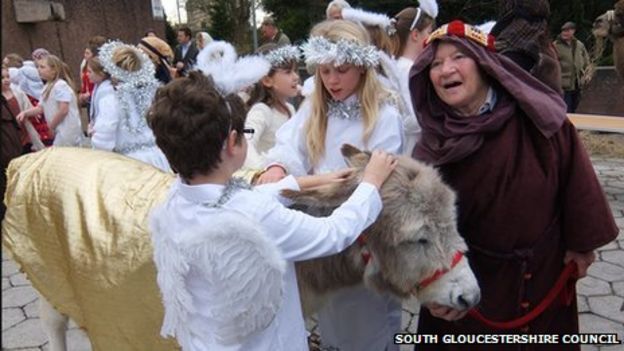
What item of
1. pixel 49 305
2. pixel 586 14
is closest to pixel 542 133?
pixel 49 305

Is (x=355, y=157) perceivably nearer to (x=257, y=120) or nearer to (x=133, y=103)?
(x=257, y=120)

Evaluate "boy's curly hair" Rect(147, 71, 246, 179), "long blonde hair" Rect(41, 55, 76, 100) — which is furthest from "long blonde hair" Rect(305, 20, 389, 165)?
"long blonde hair" Rect(41, 55, 76, 100)

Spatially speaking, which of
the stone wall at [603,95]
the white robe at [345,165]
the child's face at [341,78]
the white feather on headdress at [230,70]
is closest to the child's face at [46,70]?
the white robe at [345,165]

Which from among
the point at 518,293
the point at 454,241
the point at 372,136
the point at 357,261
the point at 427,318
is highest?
the point at 372,136

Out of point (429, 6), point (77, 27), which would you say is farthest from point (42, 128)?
point (77, 27)

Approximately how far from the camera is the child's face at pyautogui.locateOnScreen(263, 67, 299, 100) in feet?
12.8

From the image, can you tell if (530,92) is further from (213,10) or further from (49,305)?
(213,10)

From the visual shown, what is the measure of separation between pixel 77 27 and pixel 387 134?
40.9ft

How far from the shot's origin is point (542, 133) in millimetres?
1944

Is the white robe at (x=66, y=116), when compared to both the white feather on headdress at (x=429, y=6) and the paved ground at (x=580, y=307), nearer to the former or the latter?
the paved ground at (x=580, y=307)

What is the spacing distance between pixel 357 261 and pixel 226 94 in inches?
32.2

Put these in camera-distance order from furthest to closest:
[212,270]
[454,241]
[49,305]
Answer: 1. [49,305]
2. [454,241]
3. [212,270]

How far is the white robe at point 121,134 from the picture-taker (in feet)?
14.1

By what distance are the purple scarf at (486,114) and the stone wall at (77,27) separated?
31.2ft
